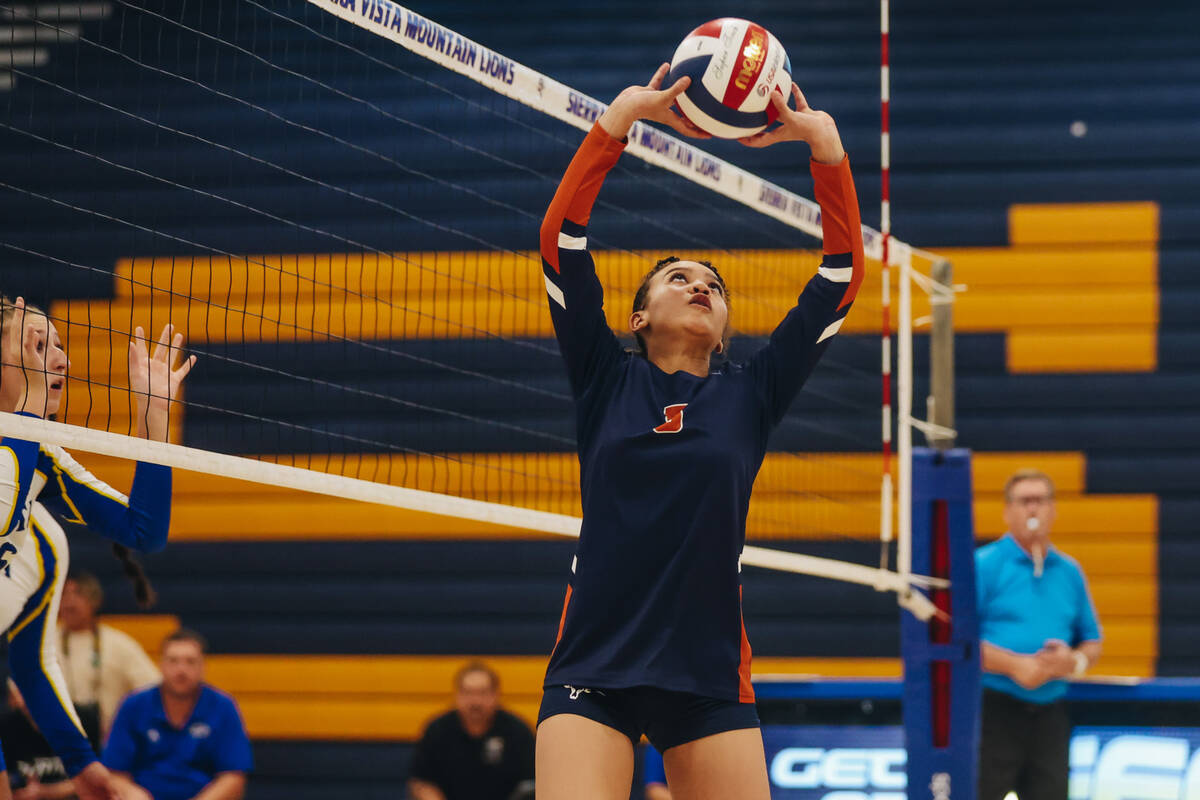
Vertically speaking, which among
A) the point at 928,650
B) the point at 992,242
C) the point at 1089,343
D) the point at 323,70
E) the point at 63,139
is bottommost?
the point at 928,650

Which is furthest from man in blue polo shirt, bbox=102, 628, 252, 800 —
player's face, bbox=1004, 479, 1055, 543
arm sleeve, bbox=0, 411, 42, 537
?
player's face, bbox=1004, 479, 1055, 543

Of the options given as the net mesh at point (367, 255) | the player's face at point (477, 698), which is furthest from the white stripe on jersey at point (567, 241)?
the net mesh at point (367, 255)

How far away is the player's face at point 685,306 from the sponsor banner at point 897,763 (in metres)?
3.19

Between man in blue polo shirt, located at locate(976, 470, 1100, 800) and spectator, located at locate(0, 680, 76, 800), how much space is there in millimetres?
4413

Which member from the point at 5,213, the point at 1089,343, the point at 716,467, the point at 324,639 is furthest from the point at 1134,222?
the point at 5,213

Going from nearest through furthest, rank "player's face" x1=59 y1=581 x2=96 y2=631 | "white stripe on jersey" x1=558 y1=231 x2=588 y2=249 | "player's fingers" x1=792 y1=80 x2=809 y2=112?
1. "white stripe on jersey" x1=558 y1=231 x2=588 y2=249
2. "player's fingers" x1=792 y1=80 x2=809 y2=112
3. "player's face" x1=59 y1=581 x2=96 y2=631

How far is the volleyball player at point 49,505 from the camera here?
3.30 m

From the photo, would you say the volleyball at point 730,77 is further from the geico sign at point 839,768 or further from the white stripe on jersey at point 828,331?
the geico sign at point 839,768

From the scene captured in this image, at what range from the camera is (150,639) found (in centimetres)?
791

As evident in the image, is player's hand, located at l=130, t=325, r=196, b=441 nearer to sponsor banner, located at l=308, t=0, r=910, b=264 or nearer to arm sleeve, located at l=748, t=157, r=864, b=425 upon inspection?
sponsor banner, located at l=308, t=0, r=910, b=264

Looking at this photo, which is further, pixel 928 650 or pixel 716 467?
pixel 928 650

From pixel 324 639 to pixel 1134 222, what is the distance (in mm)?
5278

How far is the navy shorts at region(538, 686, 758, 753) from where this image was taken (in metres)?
2.62

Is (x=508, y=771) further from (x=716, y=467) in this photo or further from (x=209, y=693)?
(x=716, y=467)
